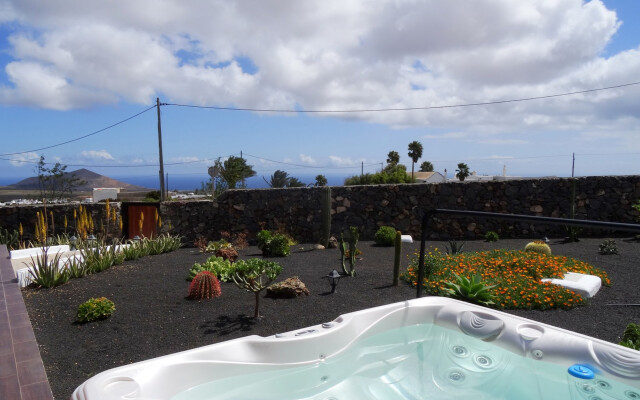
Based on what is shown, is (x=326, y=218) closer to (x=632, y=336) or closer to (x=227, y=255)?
(x=227, y=255)

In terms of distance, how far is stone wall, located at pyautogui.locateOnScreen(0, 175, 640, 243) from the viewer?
38.0ft

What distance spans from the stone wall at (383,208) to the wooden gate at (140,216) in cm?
50

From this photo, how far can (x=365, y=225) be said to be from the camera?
11703 millimetres

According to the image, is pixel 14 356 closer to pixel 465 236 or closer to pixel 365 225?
pixel 365 225

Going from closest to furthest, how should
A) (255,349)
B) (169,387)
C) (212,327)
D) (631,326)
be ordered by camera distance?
(169,387), (255,349), (631,326), (212,327)

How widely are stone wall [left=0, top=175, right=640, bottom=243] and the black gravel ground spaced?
371cm

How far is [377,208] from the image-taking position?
11.8m

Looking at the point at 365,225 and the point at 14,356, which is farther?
the point at 365,225

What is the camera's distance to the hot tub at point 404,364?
324 cm

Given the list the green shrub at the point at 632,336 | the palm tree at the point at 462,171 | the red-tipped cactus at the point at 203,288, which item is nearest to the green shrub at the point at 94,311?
the red-tipped cactus at the point at 203,288

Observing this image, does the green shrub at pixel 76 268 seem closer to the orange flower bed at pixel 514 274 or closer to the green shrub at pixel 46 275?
the green shrub at pixel 46 275

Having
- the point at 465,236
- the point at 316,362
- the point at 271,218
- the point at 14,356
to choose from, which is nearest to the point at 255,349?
the point at 316,362

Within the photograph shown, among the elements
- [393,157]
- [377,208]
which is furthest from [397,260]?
[393,157]

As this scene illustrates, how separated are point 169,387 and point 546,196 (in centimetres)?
1126
